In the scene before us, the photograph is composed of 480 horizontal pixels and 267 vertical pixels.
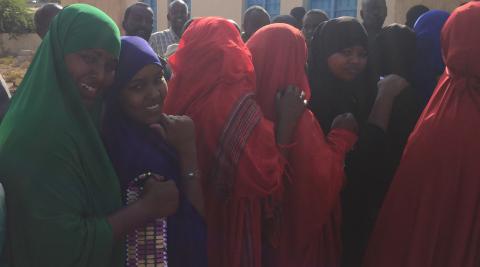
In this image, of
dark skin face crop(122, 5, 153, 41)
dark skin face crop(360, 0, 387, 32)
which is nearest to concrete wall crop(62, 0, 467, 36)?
dark skin face crop(360, 0, 387, 32)

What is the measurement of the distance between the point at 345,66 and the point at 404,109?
0.36m

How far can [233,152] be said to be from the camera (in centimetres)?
174

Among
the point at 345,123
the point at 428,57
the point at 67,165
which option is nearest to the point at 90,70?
the point at 67,165

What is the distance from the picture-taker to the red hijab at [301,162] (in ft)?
6.23

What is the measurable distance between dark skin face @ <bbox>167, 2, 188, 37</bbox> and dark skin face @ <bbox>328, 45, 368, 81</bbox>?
10.3ft

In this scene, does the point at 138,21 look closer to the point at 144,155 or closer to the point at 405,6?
the point at 144,155

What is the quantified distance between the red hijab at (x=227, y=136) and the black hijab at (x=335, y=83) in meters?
0.58

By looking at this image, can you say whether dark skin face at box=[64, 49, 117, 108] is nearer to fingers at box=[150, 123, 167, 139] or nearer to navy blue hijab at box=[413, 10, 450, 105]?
fingers at box=[150, 123, 167, 139]

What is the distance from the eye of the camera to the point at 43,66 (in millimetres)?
1453

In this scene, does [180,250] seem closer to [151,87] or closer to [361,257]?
[151,87]

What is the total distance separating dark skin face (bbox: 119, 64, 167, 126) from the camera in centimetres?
161

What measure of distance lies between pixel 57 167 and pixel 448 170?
144 cm

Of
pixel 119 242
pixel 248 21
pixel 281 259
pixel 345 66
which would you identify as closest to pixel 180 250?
pixel 119 242

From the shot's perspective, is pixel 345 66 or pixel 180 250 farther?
pixel 345 66
